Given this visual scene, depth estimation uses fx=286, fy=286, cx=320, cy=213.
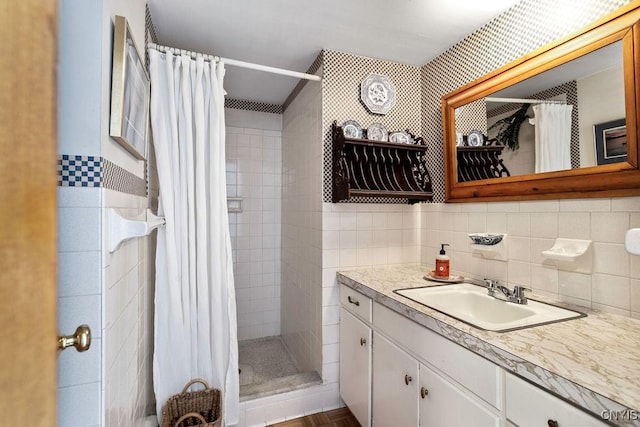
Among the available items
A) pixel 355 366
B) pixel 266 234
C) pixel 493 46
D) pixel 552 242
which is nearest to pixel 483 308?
pixel 552 242

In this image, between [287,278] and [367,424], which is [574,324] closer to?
[367,424]

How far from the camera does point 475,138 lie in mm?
1662

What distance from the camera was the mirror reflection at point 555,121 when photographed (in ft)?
3.60

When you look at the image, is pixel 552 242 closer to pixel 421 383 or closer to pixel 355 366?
pixel 421 383

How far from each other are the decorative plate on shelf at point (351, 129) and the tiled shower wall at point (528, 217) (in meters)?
0.55

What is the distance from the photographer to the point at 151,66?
1.51 metres

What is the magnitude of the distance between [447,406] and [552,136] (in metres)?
1.20

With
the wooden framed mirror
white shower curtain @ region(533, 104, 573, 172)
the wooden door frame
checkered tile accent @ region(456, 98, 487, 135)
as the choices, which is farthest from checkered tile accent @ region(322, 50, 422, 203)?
the wooden door frame

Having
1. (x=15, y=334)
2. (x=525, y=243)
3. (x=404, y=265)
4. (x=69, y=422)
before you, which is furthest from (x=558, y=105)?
(x=69, y=422)

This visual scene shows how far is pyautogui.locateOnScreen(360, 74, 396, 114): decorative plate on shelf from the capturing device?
1935 millimetres

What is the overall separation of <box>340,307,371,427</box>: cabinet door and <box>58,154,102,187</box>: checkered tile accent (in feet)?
4.45

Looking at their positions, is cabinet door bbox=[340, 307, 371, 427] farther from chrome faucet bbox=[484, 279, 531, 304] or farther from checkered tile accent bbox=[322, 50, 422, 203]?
checkered tile accent bbox=[322, 50, 422, 203]

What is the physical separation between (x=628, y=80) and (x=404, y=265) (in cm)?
142

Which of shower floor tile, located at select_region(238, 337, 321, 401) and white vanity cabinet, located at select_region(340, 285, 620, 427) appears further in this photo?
shower floor tile, located at select_region(238, 337, 321, 401)
